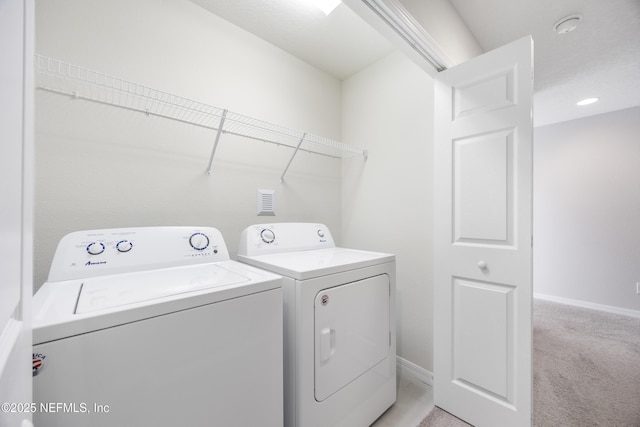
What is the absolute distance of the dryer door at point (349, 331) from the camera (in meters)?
1.18

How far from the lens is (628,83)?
2482 mm

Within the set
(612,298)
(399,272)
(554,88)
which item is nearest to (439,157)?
(399,272)

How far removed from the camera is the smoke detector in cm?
164

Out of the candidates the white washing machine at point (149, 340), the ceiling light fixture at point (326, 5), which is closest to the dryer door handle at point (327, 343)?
the white washing machine at point (149, 340)

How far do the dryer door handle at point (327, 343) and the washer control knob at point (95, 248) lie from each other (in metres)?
1.06

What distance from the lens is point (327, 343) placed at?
1.20 meters

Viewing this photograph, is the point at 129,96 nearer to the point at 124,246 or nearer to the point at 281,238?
the point at 124,246

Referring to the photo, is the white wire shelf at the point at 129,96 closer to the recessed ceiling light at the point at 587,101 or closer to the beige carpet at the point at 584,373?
the beige carpet at the point at 584,373

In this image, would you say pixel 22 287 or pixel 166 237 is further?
pixel 166 237

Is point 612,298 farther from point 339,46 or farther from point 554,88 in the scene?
point 339,46

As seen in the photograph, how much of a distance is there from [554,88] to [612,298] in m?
2.73

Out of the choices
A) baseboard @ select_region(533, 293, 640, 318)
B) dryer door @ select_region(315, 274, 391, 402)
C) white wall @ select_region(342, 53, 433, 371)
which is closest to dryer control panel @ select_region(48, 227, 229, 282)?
dryer door @ select_region(315, 274, 391, 402)

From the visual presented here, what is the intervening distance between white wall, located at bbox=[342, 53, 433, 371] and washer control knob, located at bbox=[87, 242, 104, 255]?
1.80m

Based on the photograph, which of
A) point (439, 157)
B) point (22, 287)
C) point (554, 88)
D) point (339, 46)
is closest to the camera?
point (22, 287)
